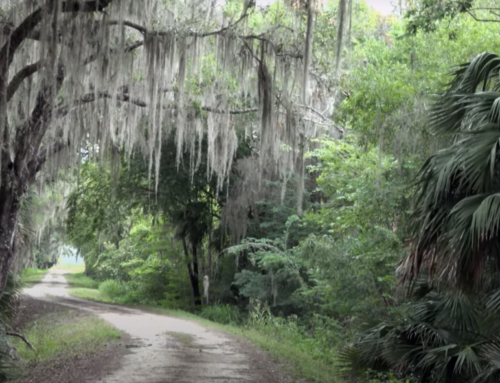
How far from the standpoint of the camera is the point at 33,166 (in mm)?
11102

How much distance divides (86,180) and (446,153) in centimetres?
1846

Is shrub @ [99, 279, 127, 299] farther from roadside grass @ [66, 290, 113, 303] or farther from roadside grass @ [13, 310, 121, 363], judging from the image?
roadside grass @ [13, 310, 121, 363]

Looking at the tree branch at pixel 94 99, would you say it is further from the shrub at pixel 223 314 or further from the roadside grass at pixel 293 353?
the shrub at pixel 223 314

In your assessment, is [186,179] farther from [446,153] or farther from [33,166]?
[446,153]

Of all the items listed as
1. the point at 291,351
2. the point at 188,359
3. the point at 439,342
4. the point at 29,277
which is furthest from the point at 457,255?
the point at 29,277

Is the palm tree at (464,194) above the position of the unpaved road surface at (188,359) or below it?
above

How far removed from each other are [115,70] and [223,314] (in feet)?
40.6

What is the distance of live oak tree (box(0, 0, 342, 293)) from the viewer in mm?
8664

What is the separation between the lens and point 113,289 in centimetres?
3312

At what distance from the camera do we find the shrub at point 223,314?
66.0 feet

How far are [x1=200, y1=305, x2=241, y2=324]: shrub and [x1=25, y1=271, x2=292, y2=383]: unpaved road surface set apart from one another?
456 centimetres

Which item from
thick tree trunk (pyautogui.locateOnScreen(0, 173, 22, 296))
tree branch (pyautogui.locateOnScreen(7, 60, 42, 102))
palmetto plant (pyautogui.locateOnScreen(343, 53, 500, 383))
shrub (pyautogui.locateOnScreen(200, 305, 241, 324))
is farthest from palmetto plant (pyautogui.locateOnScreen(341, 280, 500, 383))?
shrub (pyautogui.locateOnScreen(200, 305, 241, 324))

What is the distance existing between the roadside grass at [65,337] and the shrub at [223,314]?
4.44 meters

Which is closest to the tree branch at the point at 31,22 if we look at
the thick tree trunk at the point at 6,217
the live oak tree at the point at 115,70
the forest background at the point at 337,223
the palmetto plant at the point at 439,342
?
the live oak tree at the point at 115,70
